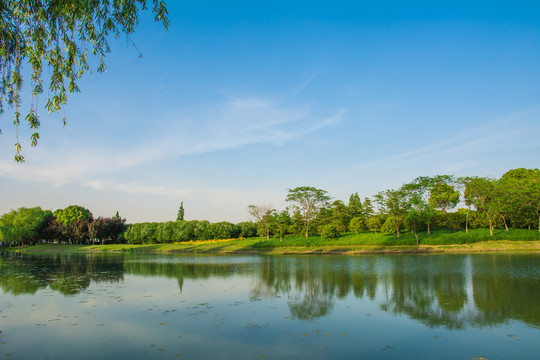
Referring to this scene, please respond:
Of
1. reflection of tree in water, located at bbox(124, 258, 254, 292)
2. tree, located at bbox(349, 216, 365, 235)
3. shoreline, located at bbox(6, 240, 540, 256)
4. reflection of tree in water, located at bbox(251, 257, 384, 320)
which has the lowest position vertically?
shoreline, located at bbox(6, 240, 540, 256)

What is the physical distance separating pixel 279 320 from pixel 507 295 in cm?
964

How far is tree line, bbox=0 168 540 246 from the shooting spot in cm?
5056

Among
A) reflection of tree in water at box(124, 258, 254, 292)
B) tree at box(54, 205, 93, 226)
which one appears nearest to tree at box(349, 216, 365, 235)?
reflection of tree in water at box(124, 258, 254, 292)

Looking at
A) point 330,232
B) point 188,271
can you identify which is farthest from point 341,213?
point 188,271

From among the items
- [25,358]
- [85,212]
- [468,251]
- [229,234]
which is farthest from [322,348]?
[85,212]

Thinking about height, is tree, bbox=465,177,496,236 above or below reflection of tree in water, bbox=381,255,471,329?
above

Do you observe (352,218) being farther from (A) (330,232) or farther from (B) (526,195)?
(B) (526,195)

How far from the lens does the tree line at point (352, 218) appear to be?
50.6 m

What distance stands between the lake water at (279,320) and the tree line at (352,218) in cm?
3690

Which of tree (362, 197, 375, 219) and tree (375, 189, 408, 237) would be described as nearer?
tree (375, 189, 408, 237)

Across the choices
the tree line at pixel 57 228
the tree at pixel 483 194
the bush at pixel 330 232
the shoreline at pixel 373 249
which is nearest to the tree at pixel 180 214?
the tree line at pixel 57 228

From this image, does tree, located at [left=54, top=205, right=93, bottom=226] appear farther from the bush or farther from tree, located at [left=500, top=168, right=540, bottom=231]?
tree, located at [left=500, top=168, right=540, bottom=231]

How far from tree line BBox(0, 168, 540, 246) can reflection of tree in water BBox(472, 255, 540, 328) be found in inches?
1314

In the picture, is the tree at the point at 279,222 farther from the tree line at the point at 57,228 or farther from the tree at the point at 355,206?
the tree line at the point at 57,228
